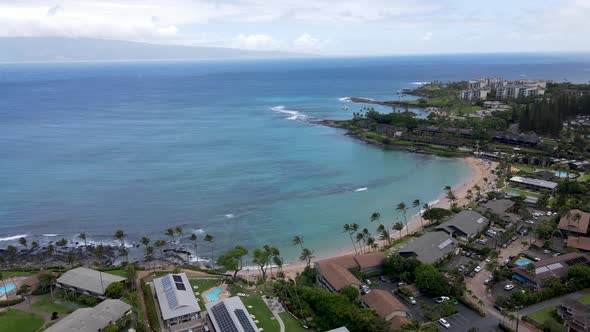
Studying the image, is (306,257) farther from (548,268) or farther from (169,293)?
(548,268)

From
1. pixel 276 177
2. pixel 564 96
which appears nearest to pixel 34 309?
pixel 276 177

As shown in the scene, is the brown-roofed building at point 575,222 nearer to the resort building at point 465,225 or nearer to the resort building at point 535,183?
the resort building at point 465,225

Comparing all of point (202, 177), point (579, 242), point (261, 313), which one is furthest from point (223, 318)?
point (202, 177)

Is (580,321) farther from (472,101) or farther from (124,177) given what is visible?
(472,101)

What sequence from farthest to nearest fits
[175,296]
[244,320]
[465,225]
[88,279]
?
[465,225] < [88,279] < [175,296] < [244,320]

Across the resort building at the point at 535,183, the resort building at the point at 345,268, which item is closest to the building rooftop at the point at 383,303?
the resort building at the point at 345,268
